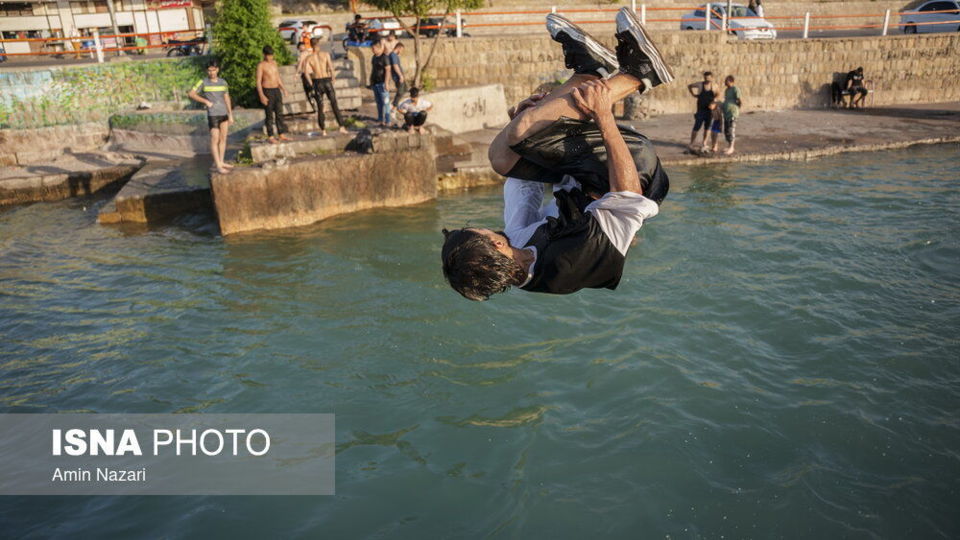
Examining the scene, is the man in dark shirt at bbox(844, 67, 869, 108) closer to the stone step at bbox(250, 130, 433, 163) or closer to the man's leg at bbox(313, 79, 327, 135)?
the stone step at bbox(250, 130, 433, 163)

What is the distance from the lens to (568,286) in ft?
10.3

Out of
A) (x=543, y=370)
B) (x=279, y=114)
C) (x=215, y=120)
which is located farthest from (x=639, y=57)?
(x=279, y=114)

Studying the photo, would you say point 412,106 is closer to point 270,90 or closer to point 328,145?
point 328,145

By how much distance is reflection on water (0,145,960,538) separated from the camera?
5094 millimetres

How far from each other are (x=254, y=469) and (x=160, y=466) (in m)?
0.81

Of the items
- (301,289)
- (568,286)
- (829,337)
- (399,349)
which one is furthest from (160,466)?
(829,337)

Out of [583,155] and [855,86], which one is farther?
[855,86]

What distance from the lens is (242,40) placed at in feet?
51.0

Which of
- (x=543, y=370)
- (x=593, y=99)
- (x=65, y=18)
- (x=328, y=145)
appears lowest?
(x=543, y=370)

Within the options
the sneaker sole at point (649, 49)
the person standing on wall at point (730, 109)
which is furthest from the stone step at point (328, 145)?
the sneaker sole at point (649, 49)

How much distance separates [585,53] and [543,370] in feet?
14.0

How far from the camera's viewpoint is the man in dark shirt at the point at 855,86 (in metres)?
20.7

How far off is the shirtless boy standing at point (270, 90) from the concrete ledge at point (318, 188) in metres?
1.27

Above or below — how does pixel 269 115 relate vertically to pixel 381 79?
below
